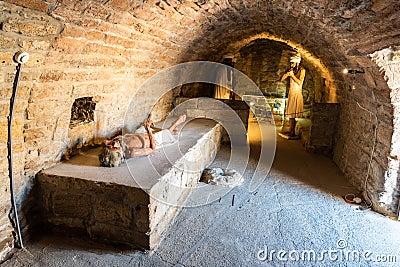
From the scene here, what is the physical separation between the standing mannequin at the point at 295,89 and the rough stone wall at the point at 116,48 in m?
2.20

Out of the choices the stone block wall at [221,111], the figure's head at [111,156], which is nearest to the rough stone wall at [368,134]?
the stone block wall at [221,111]

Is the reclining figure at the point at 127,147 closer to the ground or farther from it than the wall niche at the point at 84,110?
closer to the ground

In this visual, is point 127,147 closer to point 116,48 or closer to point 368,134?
point 116,48

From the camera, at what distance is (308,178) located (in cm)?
411

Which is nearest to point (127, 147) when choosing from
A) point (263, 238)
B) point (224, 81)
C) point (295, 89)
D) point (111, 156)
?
point (111, 156)

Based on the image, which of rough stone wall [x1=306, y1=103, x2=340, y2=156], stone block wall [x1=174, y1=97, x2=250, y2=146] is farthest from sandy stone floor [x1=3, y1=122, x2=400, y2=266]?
stone block wall [x1=174, y1=97, x2=250, y2=146]

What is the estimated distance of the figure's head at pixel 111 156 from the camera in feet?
8.70

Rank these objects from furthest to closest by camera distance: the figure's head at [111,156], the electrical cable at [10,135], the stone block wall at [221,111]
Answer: the stone block wall at [221,111], the figure's head at [111,156], the electrical cable at [10,135]

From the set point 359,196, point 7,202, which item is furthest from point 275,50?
point 7,202

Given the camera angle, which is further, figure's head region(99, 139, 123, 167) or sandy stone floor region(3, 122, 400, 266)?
figure's head region(99, 139, 123, 167)

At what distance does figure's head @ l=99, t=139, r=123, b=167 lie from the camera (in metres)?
2.65

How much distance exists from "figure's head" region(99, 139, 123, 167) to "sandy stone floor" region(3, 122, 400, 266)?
2.29 ft

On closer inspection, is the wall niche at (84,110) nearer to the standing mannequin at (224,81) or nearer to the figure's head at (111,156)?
the figure's head at (111,156)
